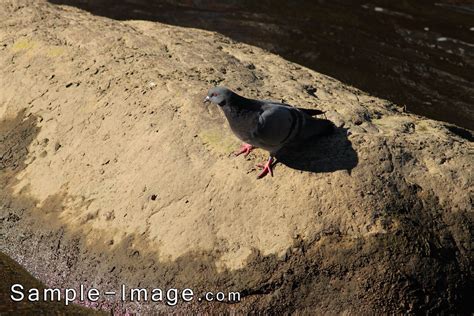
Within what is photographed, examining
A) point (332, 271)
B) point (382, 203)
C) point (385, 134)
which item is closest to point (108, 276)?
point (332, 271)

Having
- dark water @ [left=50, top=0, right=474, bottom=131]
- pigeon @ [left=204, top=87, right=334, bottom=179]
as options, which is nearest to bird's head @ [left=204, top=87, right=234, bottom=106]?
pigeon @ [left=204, top=87, right=334, bottom=179]

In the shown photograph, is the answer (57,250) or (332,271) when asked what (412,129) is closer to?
(332,271)

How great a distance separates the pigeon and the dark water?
4228 millimetres

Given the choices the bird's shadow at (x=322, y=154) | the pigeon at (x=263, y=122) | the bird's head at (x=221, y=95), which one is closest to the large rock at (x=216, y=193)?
the bird's shadow at (x=322, y=154)

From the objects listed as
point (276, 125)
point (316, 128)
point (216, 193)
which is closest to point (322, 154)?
point (316, 128)

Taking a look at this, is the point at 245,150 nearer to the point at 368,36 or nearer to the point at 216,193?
the point at 216,193

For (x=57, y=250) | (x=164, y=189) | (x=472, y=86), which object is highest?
(x=164, y=189)

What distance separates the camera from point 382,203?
473 centimetres

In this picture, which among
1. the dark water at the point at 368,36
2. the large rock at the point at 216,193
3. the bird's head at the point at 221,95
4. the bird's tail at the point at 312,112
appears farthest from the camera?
the dark water at the point at 368,36

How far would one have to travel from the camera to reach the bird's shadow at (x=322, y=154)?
4.94 meters

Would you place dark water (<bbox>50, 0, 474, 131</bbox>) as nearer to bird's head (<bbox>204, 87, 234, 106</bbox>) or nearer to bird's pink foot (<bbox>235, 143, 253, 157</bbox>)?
bird's pink foot (<bbox>235, 143, 253, 157</bbox>)

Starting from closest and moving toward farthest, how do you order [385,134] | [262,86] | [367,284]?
1. [367,284]
2. [385,134]
3. [262,86]

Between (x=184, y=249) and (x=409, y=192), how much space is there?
64.9 inches

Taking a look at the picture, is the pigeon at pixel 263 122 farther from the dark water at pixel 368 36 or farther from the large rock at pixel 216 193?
the dark water at pixel 368 36
